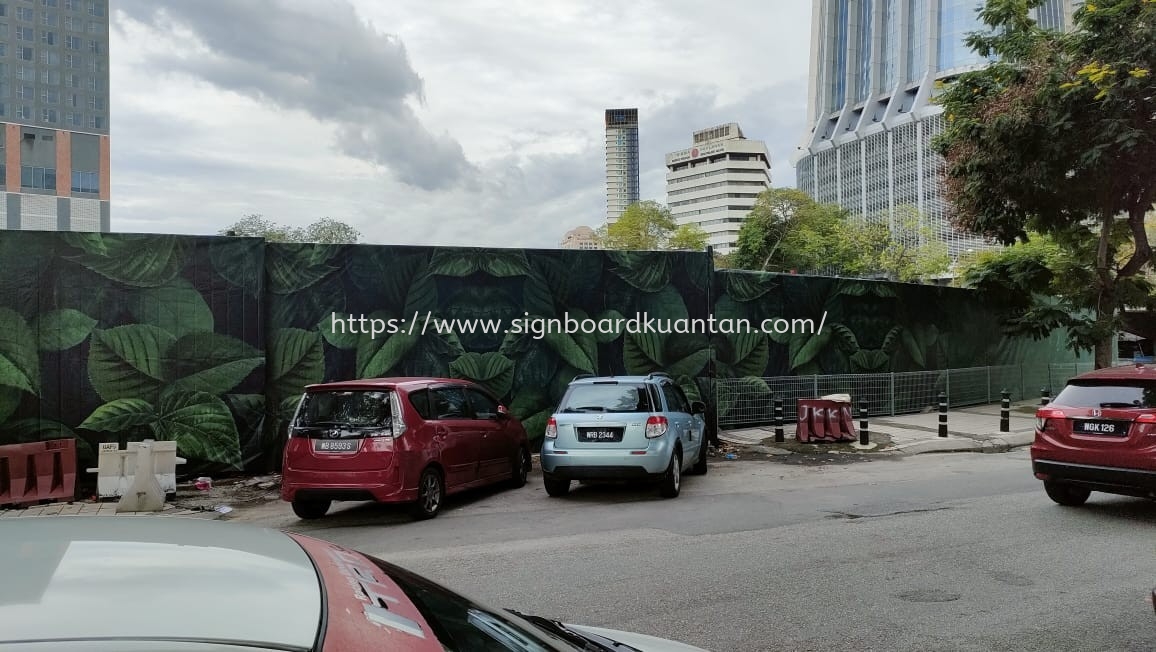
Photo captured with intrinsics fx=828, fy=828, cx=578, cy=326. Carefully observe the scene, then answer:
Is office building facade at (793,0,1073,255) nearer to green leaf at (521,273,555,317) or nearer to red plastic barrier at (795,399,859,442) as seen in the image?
red plastic barrier at (795,399,859,442)

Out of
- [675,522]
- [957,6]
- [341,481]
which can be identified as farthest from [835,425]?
[957,6]

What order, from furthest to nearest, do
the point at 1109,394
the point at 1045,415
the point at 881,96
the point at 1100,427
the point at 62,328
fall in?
the point at 881,96 < the point at 62,328 < the point at 1045,415 < the point at 1109,394 < the point at 1100,427

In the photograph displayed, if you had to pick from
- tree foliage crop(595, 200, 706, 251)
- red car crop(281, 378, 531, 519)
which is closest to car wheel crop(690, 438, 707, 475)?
red car crop(281, 378, 531, 519)

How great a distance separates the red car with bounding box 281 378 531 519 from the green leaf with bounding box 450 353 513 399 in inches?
169

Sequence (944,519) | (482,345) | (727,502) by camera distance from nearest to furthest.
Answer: (944,519) < (727,502) < (482,345)

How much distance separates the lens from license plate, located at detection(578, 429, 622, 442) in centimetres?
1051

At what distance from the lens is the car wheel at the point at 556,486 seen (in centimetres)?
1091

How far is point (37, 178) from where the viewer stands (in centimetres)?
9862

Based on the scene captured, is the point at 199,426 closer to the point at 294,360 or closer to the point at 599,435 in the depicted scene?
the point at 294,360

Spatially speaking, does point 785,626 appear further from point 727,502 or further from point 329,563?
point 727,502

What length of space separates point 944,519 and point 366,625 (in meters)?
8.39

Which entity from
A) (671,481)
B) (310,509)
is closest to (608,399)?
(671,481)

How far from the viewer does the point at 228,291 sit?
42.9 feet

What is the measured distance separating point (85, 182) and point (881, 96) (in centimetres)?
12290
